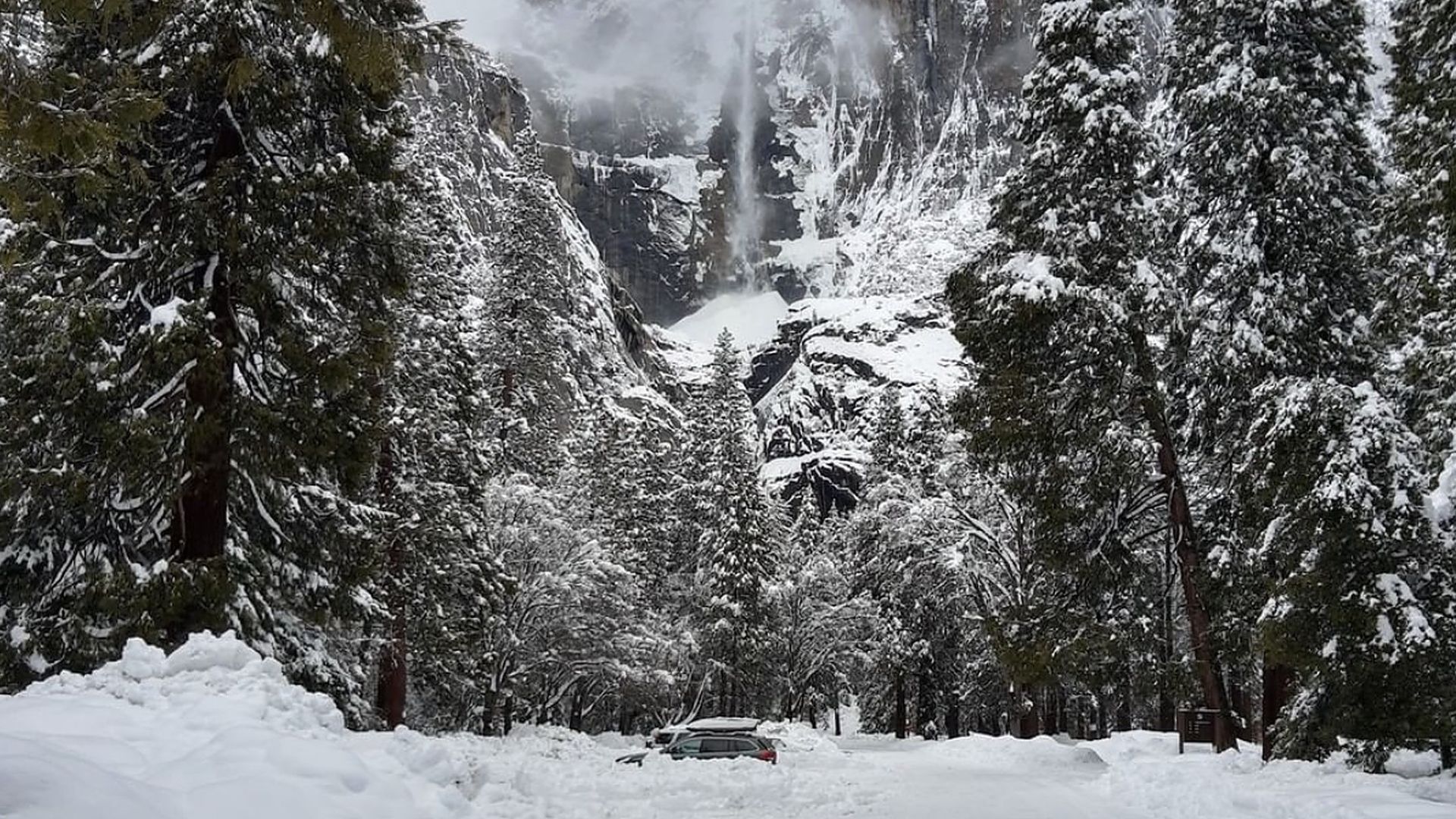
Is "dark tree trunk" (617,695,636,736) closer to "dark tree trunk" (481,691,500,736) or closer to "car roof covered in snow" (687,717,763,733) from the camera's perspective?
"dark tree trunk" (481,691,500,736)

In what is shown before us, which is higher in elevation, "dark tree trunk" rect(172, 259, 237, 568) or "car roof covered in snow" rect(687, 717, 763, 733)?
"dark tree trunk" rect(172, 259, 237, 568)

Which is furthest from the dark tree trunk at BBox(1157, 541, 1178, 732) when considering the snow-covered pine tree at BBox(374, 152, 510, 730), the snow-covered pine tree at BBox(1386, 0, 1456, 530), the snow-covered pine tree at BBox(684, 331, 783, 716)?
the snow-covered pine tree at BBox(684, 331, 783, 716)

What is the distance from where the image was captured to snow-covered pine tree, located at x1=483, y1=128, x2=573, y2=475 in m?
31.5

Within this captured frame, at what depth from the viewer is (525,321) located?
31.8 m

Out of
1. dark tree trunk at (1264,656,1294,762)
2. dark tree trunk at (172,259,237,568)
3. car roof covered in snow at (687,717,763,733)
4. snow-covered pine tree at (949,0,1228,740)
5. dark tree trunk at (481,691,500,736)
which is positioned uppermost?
snow-covered pine tree at (949,0,1228,740)

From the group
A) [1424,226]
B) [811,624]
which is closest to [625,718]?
[811,624]

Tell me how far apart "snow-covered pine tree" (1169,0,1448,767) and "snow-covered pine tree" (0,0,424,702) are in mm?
12472

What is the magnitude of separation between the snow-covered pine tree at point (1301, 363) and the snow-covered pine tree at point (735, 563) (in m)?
26.0

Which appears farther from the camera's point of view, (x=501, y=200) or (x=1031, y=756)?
(x=501, y=200)

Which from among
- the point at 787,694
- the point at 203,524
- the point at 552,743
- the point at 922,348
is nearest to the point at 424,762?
the point at 203,524

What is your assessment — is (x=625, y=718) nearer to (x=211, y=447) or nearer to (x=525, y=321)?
(x=525, y=321)

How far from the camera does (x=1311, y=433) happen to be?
44.2ft

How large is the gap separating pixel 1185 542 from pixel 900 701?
28.6 meters

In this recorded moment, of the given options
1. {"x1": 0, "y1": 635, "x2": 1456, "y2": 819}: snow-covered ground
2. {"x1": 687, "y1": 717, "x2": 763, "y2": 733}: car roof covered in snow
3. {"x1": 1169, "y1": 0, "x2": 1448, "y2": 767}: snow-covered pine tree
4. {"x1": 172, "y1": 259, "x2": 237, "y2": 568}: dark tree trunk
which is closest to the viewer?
{"x1": 0, "y1": 635, "x2": 1456, "y2": 819}: snow-covered ground
